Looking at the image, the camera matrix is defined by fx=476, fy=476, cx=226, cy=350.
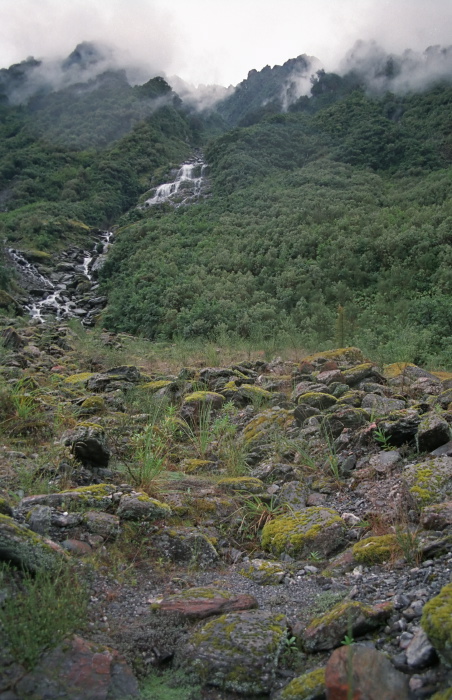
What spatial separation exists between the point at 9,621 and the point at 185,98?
91.9 metres

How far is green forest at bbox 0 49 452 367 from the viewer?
16.1m

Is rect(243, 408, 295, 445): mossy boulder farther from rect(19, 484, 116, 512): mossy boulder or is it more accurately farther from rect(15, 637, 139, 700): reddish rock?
rect(15, 637, 139, 700): reddish rock

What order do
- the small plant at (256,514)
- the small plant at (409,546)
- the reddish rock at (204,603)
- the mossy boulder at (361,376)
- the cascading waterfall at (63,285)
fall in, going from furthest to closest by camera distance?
the cascading waterfall at (63,285) → the mossy boulder at (361,376) → the small plant at (256,514) → the small plant at (409,546) → the reddish rock at (204,603)

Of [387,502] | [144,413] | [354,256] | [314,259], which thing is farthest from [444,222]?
[387,502]

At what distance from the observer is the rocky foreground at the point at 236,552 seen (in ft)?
5.16

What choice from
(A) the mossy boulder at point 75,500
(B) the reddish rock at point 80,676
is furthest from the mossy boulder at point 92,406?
(B) the reddish rock at point 80,676

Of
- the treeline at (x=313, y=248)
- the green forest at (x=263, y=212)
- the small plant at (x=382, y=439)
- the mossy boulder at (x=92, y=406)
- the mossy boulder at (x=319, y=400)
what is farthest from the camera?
the green forest at (x=263, y=212)

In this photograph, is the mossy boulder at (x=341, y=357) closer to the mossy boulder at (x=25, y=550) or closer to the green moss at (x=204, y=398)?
the green moss at (x=204, y=398)

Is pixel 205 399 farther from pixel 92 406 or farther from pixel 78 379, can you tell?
pixel 78 379

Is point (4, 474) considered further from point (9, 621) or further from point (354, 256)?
point (354, 256)

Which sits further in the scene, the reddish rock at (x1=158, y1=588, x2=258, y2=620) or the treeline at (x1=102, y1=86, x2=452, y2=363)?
the treeline at (x1=102, y1=86, x2=452, y2=363)

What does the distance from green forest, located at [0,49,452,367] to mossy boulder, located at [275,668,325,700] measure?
22.4ft

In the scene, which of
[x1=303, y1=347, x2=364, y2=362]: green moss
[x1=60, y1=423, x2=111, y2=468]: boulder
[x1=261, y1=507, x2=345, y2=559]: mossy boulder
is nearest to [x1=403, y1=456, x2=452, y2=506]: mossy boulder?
[x1=261, y1=507, x2=345, y2=559]: mossy boulder

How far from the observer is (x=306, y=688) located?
5.00 feet
